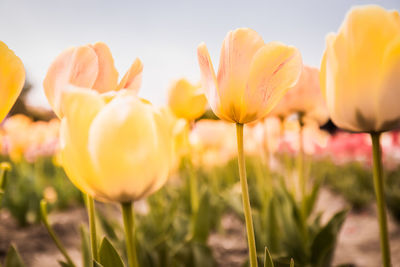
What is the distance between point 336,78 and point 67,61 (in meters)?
0.38

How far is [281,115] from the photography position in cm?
93

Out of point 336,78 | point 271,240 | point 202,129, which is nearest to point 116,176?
point 336,78

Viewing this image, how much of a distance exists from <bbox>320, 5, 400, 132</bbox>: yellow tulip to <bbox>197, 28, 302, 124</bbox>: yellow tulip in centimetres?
6

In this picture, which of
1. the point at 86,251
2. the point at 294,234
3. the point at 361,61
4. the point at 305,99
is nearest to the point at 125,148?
the point at 361,61

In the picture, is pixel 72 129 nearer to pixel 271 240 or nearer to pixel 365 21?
pixel 365 21

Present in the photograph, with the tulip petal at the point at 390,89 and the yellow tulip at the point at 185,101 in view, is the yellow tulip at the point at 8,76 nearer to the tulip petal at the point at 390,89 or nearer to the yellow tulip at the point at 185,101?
the tulip petal at the point at 390,89

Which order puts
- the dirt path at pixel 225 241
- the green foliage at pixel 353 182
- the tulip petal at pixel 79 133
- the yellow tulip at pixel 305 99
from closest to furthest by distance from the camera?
the tulip petal at pixel 79 133 < the yellow tulip at pixel 305 99 < the dirt path at pixel 225 241 < the green foliage at pixel 353 182

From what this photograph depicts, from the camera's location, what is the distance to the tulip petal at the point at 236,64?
1.41ft

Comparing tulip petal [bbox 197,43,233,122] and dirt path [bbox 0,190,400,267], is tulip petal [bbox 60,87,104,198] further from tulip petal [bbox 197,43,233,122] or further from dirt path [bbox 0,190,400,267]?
dirt path [bbox 0,190,400,267]

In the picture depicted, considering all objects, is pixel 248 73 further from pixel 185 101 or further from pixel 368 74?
pixel 185 101

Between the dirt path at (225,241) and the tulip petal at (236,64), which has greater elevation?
the tulip petal at (236,64)

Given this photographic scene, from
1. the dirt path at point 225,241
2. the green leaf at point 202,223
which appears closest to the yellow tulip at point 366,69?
the green leaf at point 202,223

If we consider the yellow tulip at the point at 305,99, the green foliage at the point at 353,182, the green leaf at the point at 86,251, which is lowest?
the green foliage at the point at 353,182

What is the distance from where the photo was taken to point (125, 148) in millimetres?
340
